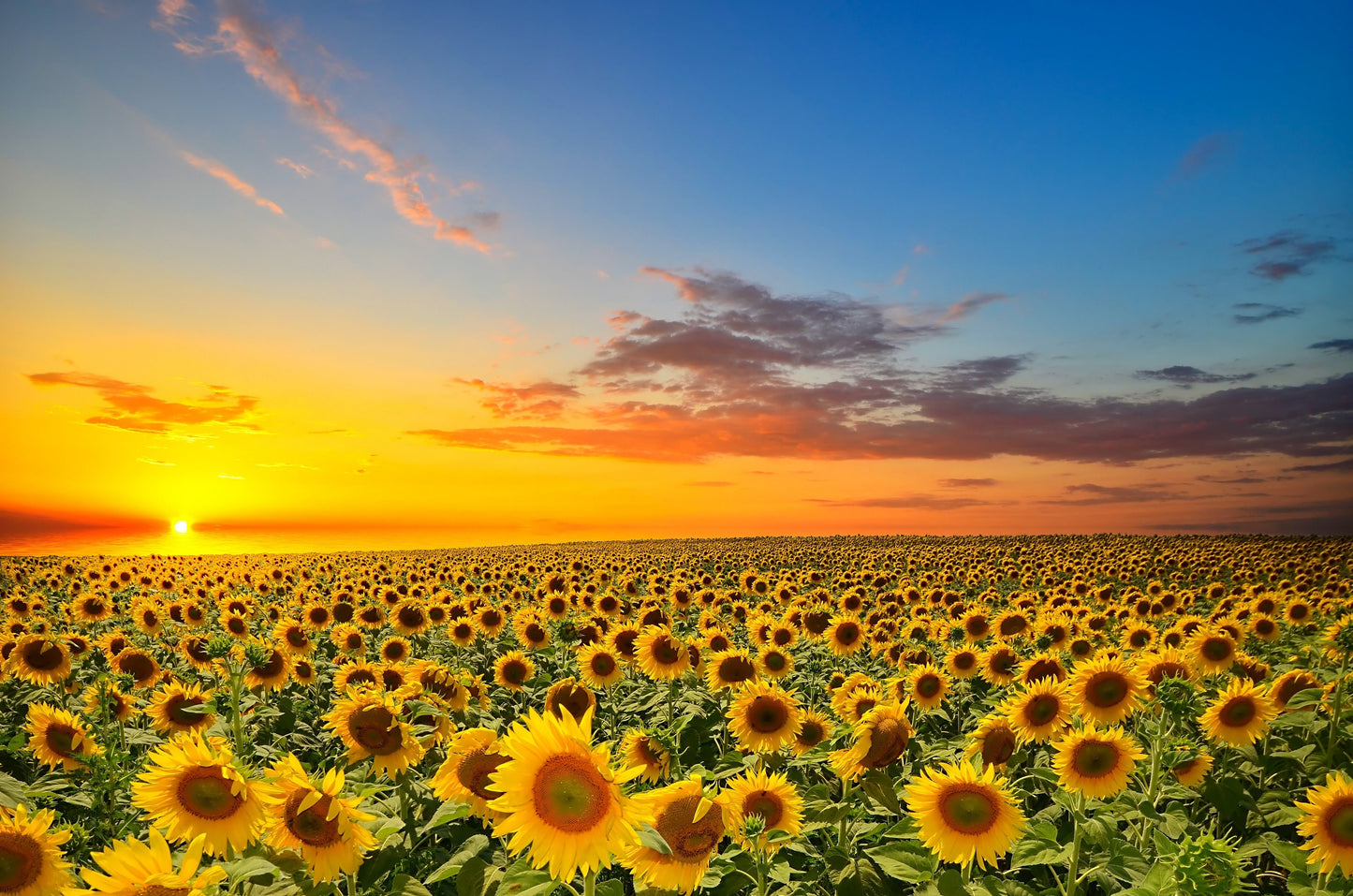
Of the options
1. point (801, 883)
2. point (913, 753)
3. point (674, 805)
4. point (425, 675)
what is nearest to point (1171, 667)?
point (913, 753)


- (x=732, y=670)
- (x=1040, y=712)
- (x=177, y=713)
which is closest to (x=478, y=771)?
(x=732, y=670)

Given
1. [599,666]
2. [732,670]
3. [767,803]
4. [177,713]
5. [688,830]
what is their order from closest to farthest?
1. [688,830]
2. [767,803]
3. [177,713]
4. [732,670]
5. [599,666]

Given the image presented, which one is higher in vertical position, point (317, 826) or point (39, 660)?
point (317, 826)

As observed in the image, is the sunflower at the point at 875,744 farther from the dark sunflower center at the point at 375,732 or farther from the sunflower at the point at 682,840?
the dark sunflower center at the point at 375,732

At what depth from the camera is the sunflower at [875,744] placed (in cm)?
467

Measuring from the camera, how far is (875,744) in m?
4.71

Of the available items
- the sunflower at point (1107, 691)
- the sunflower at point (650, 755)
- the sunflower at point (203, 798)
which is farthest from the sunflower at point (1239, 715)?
the sunflower at point (203, 798)

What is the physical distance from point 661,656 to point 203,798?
18.1 ft

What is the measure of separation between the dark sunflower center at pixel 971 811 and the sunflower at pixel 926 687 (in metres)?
4.28

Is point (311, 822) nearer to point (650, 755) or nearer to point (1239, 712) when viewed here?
point (650, 755)

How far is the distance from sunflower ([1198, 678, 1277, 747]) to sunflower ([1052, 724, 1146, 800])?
2.87 meters

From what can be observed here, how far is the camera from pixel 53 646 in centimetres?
1070

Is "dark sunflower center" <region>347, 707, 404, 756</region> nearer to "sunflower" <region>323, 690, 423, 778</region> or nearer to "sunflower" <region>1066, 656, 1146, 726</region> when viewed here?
"sunflower" <region>323, 690, 423, 778</region>

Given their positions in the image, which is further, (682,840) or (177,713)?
(177,713)
